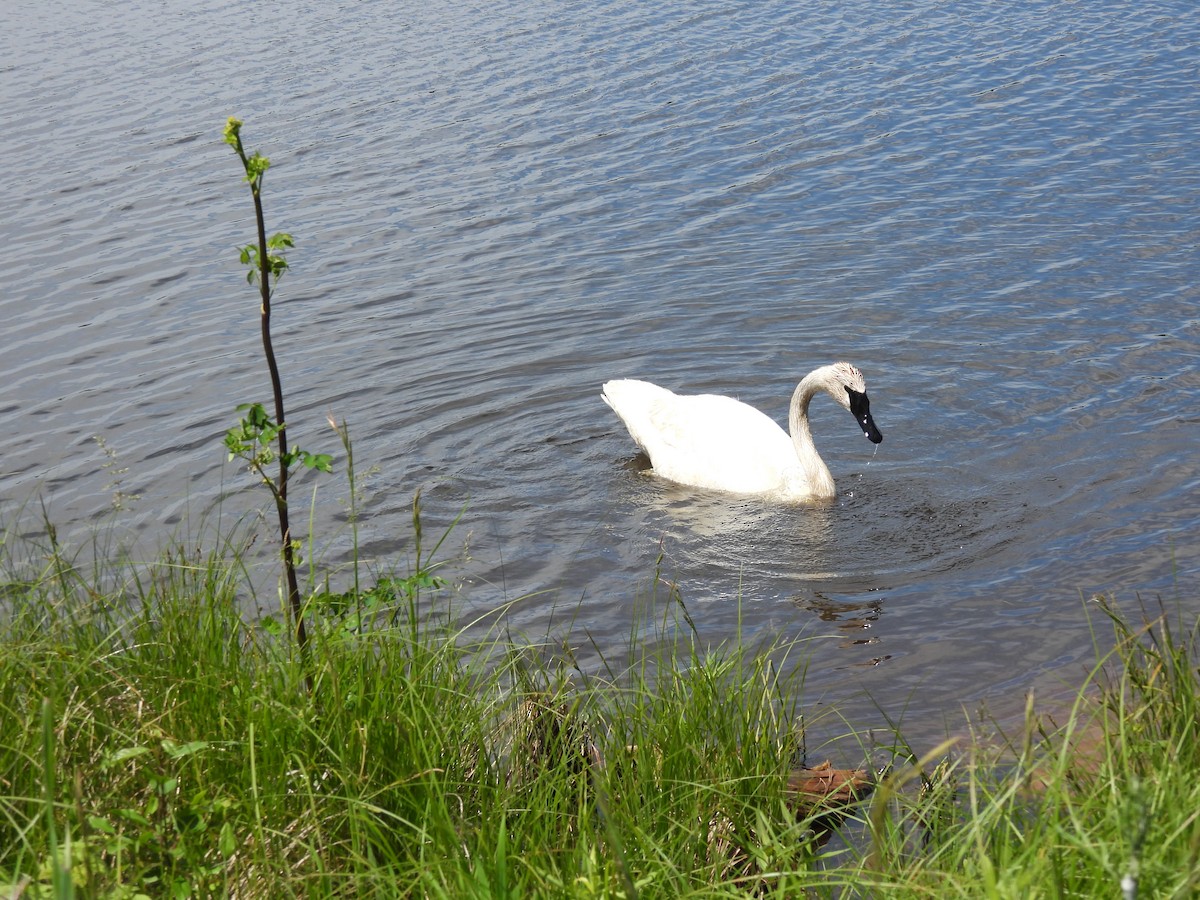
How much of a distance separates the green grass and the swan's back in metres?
3.86

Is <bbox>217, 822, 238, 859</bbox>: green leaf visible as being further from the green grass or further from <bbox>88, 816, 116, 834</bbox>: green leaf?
<bbox>88, 816, 116, 834</bbox>: green leaf

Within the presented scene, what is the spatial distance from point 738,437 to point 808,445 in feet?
1.49

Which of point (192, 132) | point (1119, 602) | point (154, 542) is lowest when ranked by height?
point (1119, 602)

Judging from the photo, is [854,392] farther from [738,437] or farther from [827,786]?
[827,786]

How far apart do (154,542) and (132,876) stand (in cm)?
479

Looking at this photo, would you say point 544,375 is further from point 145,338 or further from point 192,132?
point 192,132

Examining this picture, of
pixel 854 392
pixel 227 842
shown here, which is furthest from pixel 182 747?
pixel 854 392

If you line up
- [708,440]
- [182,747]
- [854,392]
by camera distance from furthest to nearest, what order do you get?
[708,440], [854,392], [182,747]

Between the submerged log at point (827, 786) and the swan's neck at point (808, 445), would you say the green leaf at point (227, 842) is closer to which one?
the submerged log at point (827, 786)

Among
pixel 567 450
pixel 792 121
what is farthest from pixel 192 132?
pixel 567 450

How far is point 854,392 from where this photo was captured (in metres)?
7.88

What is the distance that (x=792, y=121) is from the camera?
14.9 metres

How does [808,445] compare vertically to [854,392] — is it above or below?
below

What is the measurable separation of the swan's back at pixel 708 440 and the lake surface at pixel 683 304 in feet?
1.02
